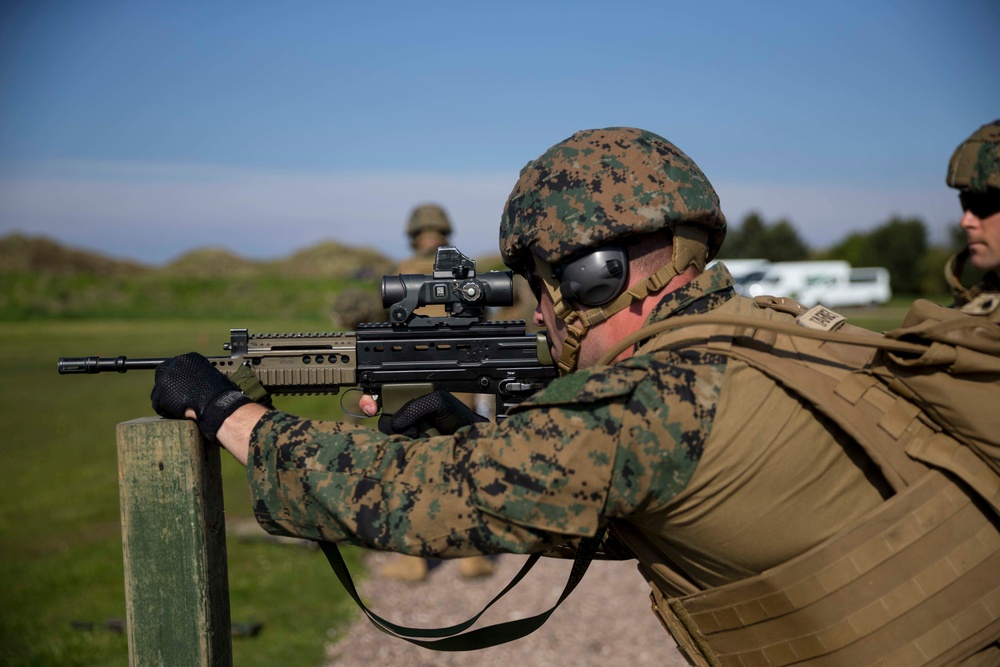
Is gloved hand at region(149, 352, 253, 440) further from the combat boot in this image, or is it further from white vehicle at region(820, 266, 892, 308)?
white vehicle at region(820, 266, 892, 308)

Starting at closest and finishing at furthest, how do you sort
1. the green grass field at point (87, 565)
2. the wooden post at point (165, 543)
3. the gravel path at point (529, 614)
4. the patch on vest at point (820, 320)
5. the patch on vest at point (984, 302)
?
1. the patch on vest at point (820, 320)
2. the wooden post at point (165, 543)
3. the patch on vest at point (984, 302)
4. the gravel path at point (529, 614)
5. the green grass field at point (87, 565)

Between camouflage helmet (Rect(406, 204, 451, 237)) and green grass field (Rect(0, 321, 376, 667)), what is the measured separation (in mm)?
2759

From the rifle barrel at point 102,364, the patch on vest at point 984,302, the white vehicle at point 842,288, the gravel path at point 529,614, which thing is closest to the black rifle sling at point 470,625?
the rifle barrel at point 102,364

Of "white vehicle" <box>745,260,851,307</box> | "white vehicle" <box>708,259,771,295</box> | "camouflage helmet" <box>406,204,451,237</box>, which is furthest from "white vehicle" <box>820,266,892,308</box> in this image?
"camouflage helmet" <box>406,204,451,237</box>

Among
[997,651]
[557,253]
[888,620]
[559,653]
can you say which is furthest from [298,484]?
[559,653]

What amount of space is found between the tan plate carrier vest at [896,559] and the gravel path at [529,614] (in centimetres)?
360

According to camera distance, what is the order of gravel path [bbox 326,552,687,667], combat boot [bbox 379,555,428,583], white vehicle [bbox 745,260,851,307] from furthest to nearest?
1. white vehicle [bbox 745,260,851,307]
2. combat boot [bbox 379,555,428,583]
3. gravel path [bbox 326,552,687,667]

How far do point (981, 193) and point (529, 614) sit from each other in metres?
4.34

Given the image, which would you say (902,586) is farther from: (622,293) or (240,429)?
(240,429)

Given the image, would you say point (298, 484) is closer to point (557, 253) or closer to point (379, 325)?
point (557, 253)

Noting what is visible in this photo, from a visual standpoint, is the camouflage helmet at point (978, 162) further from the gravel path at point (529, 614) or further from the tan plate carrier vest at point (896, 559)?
the tan plate carrier vest at point (896, 559)

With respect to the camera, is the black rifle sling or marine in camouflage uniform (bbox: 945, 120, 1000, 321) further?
marine in camouflage uniform (bbox: 945, 120, 1000, 321)

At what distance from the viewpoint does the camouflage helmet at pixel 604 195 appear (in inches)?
101

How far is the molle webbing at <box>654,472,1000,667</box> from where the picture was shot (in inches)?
88.1
